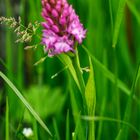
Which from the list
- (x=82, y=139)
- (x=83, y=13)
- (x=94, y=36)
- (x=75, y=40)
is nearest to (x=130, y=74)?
(x=94, y=36)

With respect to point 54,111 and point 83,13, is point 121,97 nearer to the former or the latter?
point 54,111

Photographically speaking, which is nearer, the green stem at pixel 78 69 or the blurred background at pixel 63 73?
the green stem at pixel 78 69

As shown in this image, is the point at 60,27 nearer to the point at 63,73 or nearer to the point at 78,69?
the point at 78,69

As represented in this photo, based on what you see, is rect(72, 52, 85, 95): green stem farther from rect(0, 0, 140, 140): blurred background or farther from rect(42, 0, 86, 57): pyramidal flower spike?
rect(0, 0, 140, 140): blurred background

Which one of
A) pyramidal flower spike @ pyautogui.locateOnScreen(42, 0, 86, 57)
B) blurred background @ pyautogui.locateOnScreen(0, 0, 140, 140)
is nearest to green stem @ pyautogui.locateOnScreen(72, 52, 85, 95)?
pyramidal flower spike @ pyautogui.locateOnScreen(42, 0, 86, 57)

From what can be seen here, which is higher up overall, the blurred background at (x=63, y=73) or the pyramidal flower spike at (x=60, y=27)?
the pyramidal flower spike at (x=60, y=27)

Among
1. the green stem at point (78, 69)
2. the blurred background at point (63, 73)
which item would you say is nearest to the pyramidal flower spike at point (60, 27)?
the green stem at point (78, 69)

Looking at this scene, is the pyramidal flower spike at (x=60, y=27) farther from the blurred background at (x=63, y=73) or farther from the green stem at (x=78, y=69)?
the blurred background at (x=63, y=73)

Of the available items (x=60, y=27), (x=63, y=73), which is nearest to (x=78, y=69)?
(x=60, y=27)
